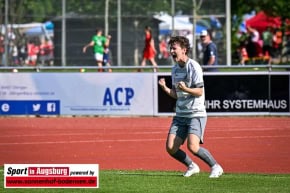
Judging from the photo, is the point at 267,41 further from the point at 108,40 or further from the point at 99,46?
the point at 99,46

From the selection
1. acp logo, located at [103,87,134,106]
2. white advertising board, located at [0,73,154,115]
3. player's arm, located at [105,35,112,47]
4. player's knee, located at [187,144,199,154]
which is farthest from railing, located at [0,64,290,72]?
player's knee, located at [187,144,199,154]

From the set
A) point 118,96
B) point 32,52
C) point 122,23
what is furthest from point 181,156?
point 32,52

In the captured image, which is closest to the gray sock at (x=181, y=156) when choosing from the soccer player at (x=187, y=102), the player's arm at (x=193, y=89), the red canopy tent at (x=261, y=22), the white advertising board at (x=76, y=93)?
the soccer player at (x=187, y=102)

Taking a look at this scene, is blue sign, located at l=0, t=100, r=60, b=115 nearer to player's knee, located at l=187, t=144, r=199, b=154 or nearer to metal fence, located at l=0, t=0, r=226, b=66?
metal fence, located at l=0, t=0, r=226, b=66

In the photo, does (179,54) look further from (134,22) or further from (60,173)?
(134,22)

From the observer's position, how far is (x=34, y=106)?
1024 inches

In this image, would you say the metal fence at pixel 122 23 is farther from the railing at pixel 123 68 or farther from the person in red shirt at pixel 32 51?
the railing at pixel 123 68

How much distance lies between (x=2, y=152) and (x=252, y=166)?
4.82 m

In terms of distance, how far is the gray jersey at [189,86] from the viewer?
1340 cm

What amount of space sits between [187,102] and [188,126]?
12.8 inches

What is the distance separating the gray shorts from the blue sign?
12510 millimetres

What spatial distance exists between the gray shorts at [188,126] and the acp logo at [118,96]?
11.8 m

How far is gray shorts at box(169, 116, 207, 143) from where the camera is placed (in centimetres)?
1349

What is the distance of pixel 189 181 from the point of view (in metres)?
13.2
